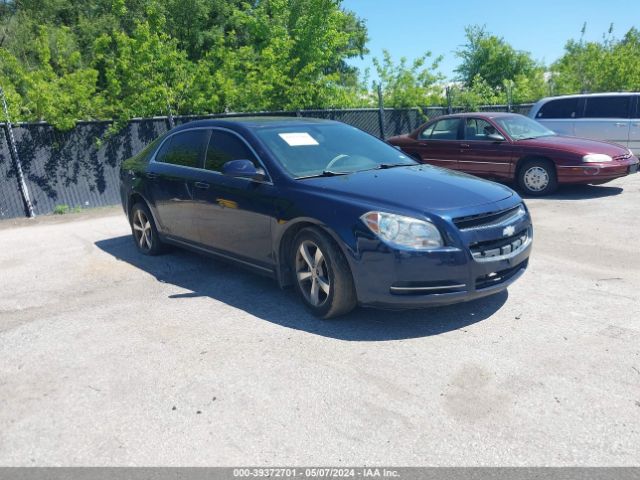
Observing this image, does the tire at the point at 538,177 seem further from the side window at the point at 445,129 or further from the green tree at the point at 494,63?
the green tree at the point at 494,63

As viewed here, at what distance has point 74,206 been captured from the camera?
1123 cm

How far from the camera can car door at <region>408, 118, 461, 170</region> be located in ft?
35.4

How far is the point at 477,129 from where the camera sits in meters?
10.5

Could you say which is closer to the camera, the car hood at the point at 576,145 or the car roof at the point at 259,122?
the car roof at the point at 259,122

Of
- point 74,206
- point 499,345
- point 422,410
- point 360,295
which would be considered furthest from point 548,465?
point 74,206

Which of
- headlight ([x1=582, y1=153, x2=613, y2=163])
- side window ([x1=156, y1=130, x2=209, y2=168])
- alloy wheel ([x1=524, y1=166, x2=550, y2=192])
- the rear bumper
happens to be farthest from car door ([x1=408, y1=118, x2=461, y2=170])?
side window ([x1=156, y1=130, x2=209, y2=168])

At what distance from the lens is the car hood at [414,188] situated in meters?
4.01

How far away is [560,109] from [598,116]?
83 centimetres

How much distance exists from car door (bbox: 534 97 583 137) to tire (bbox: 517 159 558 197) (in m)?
3.48

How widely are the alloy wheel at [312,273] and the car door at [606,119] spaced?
10.6 m

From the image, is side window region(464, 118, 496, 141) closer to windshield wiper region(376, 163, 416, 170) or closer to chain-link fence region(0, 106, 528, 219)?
windshield wiper region(376, 163, 416, 170)

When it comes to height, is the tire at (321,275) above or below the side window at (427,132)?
below

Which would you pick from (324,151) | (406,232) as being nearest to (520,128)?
(324,151)

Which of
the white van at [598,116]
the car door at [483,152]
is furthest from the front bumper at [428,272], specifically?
the white van at [598,116]
